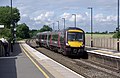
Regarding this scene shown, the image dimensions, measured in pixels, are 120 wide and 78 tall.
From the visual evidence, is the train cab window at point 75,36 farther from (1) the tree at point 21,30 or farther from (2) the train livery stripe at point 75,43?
(1) the tree at point 21,30

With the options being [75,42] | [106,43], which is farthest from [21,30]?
[75,42]

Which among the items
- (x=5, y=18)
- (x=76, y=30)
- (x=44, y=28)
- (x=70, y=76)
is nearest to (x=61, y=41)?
(x=76, y=30)

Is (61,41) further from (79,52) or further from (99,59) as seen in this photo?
(99,59)

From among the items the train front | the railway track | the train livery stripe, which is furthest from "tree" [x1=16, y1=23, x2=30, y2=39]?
the railway track

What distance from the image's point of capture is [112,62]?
30.3 metres

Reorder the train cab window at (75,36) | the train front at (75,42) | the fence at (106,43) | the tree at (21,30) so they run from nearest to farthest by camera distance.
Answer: the train front at (75,42)
the train cab window at (75,36)
the fence at (106,43)
the tree at (21,30)

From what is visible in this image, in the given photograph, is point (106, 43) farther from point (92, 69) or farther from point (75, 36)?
point (92, 69)

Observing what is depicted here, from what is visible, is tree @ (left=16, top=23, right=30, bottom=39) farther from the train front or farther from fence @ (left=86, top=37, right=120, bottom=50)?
the train front

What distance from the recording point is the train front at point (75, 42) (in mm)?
39094

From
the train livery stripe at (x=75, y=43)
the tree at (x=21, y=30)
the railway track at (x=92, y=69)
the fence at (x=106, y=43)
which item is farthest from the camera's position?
the tree at (x=21, y=30)

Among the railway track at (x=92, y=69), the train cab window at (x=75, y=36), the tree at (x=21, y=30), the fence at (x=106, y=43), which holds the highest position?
the tree at (x=21, y=30)

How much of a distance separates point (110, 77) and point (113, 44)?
42862mm

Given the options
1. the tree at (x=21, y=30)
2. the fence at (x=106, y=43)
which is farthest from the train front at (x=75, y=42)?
the tree at (x=21, y=30)

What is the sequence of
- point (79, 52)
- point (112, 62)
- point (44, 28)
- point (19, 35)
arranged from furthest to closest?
point (44, 28) → point (19, 35) → point (79, 52) → point (112, 62)
